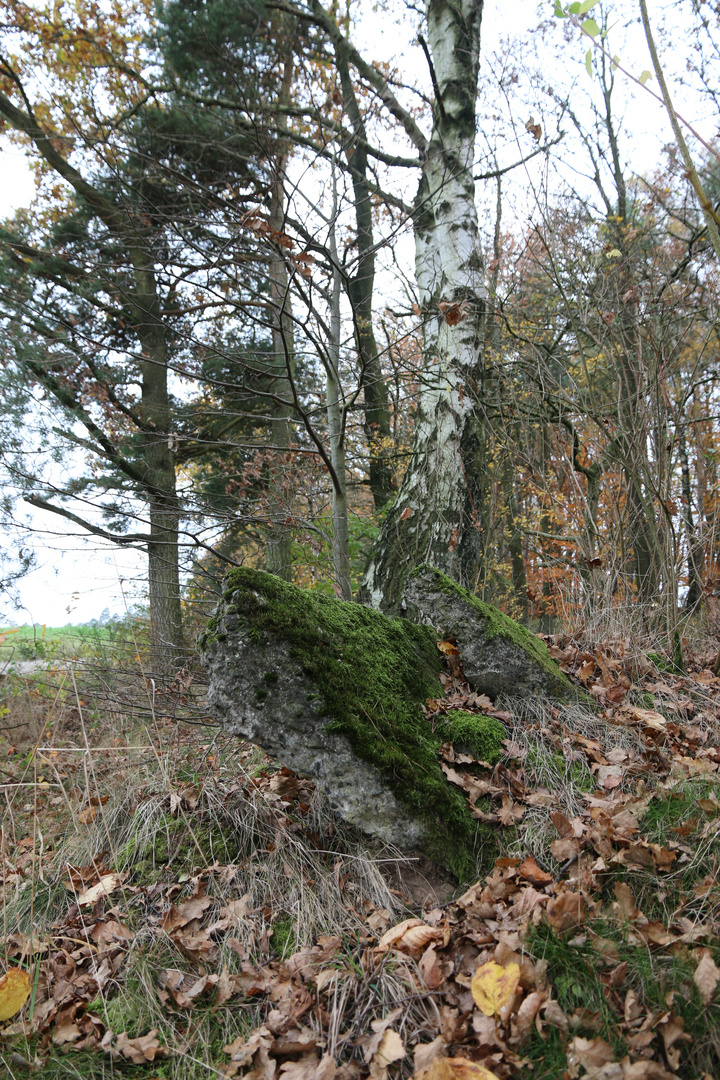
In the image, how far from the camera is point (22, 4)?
755 cm

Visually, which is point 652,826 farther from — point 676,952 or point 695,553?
point 695,553

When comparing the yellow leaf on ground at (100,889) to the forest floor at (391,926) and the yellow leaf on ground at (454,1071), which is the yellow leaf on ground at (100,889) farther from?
the yellow leaf on ground at (454,1071)

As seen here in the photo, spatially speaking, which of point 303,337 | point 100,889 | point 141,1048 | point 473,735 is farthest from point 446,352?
point 141,1048

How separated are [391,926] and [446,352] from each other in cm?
421

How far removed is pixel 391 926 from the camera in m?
2.07

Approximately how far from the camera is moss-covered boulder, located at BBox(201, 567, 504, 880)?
7.12 feet

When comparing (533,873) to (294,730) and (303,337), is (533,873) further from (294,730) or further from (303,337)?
(303,337)

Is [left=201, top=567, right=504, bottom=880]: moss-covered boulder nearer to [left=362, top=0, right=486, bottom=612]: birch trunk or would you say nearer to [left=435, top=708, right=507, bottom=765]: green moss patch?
[left=435, top=708, right=507, bottom=765]: green moss patch

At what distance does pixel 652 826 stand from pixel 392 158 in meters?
6.46

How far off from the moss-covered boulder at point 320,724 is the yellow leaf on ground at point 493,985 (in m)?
0.46

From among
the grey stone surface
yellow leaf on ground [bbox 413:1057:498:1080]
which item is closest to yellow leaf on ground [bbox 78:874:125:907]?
the grey stone surface

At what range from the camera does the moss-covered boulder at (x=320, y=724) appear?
217 cm

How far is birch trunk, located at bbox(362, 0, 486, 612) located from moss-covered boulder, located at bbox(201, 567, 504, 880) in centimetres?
229

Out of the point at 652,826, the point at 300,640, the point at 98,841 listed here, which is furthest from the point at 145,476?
the point at 652,826
